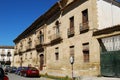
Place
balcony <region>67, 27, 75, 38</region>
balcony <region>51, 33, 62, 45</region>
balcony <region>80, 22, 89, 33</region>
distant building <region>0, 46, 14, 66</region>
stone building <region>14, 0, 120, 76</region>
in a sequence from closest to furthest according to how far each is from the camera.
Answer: stone building <region>14, 0, 120, 76</region>
balcony <region>80, 22, 89, 33</region>
balcony <region>67, 27, 75, 38</region>
balcony <region>51, 33, 62, 45</region>
distant building <region>0, 46, 14, 66</region>

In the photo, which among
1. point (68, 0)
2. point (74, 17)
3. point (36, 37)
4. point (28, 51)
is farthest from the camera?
point (28, 51)

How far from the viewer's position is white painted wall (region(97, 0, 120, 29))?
21450 mm

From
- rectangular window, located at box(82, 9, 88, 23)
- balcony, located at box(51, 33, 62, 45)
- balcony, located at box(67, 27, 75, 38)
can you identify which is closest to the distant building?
balcony, located at box(51, 33, 62, 45)

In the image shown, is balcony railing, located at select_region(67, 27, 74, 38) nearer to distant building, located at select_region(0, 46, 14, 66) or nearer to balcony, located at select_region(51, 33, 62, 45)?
balcony, located at select_region(51, 33, 62, 45)

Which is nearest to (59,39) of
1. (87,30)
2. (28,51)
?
(87,30)

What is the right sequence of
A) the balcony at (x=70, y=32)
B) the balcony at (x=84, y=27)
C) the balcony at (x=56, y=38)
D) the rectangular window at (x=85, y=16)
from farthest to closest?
the balcony at (x=56, y=38) < the balcony at (x=70, y=32) < the rectangular window at (x=85, y=16) < the balcony at (x=84, y=27)

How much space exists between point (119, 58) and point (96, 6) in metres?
5.77

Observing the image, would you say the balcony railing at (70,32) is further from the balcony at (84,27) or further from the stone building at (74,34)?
the balcony at (84,27)

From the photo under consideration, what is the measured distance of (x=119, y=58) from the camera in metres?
18.1

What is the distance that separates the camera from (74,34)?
24453 mm

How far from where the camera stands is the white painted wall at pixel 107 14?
21.5 meters

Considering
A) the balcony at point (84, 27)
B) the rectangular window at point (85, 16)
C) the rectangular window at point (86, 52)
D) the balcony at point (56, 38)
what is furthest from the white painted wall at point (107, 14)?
the balcony at point (56, 38)

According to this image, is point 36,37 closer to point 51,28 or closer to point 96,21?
point 51,28

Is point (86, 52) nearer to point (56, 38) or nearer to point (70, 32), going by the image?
point (70, 32)
